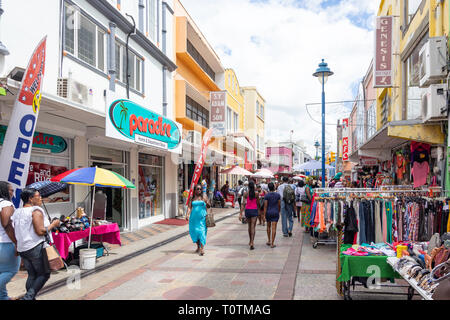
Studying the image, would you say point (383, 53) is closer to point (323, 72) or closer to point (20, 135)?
point (323, 72)

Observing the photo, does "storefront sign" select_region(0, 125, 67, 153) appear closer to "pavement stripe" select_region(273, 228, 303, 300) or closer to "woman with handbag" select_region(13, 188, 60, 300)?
"woman with handbag" select_region(13, 188, 60, 300)

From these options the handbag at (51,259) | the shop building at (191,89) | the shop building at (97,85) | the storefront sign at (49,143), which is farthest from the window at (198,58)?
the handbag at (51,259)

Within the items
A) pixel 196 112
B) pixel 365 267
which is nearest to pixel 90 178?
pixel 365 267

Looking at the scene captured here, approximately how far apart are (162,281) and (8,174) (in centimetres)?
319

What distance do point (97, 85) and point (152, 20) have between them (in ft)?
18.0

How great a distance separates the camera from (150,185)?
15.7m

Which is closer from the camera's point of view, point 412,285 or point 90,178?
point 412,285

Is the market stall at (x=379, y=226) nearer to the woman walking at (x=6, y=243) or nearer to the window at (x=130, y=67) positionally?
the woman walking at (x=6, y=243)

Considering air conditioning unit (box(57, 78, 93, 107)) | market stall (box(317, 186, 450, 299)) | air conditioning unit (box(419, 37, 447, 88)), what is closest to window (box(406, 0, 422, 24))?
air conditioning unit (box(419, 37, 447, 88))

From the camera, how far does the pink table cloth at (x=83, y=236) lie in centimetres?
780

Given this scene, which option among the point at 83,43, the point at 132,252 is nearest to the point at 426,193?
the point at 132,252

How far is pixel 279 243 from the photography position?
1083 centimetres

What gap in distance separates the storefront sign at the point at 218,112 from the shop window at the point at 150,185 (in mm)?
5585

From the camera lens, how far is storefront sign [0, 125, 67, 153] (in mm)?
8917
